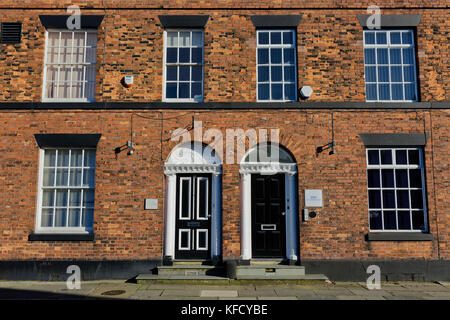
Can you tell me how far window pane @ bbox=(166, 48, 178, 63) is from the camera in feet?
32.1

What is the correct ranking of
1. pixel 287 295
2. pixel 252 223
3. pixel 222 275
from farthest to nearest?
pixel 252 223
pixel 222 275
pixel 287 295

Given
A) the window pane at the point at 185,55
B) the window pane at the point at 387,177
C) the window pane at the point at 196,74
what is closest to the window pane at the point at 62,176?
the window pane at the point at 196,74

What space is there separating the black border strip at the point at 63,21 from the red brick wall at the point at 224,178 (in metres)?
2.43

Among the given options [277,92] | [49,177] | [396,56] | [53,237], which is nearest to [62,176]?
[49,177]

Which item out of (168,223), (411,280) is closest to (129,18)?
(168,223)

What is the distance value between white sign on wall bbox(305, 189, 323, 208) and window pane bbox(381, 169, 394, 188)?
5.72 ft

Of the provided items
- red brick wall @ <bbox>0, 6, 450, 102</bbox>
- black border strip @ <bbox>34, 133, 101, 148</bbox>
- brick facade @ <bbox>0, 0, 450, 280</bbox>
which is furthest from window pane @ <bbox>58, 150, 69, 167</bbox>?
red brick wall @ <bbox>0, 6, 450, 102</bbox>

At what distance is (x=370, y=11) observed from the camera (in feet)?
31.8

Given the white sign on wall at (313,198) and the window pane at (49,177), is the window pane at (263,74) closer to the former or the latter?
the white sign on wall at (313,198)

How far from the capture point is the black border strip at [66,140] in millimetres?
9211

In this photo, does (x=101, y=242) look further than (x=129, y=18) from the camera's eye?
No

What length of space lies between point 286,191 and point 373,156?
97.2 inches

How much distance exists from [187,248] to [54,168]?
160 inches

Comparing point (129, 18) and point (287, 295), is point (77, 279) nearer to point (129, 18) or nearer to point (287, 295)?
point (287, 295)
